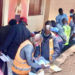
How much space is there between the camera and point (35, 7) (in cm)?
775

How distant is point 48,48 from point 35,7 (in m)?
3.96

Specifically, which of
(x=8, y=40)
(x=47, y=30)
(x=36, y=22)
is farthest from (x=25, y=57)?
(x=36, y=22)

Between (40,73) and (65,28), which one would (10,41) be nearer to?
(40,73)

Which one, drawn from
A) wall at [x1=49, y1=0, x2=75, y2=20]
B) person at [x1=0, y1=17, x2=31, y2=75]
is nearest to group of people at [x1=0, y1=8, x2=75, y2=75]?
person at [x1=0, y1=17, x2=31, y2=75]

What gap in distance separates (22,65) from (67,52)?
9.54 feet

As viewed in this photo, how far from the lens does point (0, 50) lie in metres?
3.48

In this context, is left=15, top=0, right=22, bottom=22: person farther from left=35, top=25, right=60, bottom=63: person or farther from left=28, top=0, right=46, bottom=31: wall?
left=35, top=25, right=60, bottom=63: person

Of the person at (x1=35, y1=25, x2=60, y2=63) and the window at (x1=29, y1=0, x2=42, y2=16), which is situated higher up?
the window at (x1=29, y1=0, x2=42, y2=16)

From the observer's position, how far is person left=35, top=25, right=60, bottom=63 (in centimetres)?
406

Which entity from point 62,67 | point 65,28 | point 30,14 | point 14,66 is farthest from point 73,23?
point 14,66

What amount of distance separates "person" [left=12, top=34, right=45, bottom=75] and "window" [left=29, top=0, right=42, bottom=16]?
421 centimetres

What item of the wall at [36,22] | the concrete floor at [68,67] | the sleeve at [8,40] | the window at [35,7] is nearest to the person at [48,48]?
the concrete floor at [68,67]

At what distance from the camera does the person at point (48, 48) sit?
13.3 ft

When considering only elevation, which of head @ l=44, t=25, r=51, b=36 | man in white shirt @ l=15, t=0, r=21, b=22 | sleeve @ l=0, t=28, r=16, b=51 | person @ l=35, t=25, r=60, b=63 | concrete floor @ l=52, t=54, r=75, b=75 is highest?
man in white shirt @ l=15, t=0, r=21, b=22
